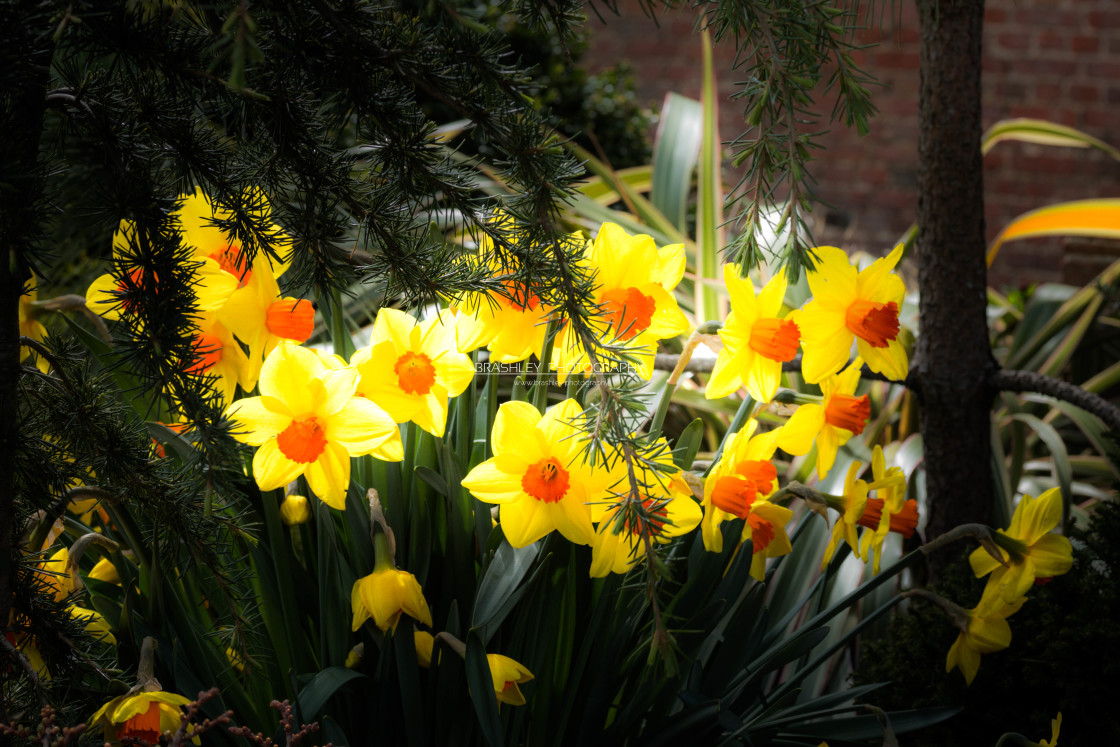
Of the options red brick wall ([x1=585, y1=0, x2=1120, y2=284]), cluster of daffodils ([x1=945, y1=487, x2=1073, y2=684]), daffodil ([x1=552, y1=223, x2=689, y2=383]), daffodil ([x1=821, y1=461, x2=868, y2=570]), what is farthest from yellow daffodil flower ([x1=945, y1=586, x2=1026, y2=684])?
red brick wall ([x1=585, y1=0, x2=1120, y2=284])

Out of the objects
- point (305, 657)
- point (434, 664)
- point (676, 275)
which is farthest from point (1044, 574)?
point (305, 657)

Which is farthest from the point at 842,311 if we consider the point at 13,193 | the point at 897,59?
the point at 897,59

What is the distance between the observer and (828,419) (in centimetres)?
67

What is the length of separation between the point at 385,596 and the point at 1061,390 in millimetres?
806

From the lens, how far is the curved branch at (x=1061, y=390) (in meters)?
0.90

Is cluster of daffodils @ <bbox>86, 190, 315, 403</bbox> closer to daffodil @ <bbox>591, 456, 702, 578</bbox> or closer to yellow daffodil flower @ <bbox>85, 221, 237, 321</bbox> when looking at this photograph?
yellow daffodil flower @ <bbox>85, 221, 237, 321</bbox>

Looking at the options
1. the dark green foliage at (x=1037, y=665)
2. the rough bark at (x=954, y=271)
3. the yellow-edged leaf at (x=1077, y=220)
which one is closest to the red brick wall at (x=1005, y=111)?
the yellow-edged leaf at (x=1077, y=220)

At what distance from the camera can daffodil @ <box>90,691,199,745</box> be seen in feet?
1.69

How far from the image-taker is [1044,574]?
0.66 metres

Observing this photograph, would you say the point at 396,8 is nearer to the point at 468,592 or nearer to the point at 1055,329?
the point at 468,592

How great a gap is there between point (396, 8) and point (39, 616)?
45 centimetres

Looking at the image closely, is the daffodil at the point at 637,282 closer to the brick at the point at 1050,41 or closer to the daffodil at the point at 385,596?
the daffodil at the point at 385,596

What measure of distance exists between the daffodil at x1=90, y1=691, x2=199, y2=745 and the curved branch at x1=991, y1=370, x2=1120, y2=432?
3.01 feet

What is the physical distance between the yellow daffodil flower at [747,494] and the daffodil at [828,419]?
0.7 inches
